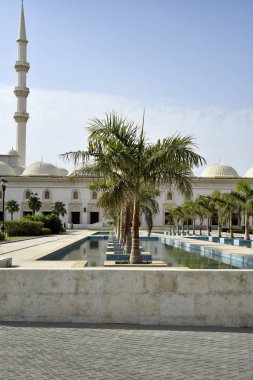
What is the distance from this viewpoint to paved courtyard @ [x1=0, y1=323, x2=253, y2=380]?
14.8ft

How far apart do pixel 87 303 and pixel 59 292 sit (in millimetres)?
427

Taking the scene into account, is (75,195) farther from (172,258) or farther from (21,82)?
(172,258)

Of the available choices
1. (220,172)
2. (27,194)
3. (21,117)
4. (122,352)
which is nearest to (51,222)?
(21,117)

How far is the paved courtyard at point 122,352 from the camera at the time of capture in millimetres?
4523

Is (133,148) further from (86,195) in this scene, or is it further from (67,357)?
(86,195)

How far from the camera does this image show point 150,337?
5.94 meters

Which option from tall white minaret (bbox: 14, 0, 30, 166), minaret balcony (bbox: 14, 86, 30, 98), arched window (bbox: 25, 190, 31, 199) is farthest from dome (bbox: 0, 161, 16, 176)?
minaret balcony (bbox: 14, 86, 30, 98)

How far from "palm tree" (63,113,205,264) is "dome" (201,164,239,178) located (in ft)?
208

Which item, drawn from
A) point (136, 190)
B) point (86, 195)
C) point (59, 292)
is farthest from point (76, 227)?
point (59, 292)

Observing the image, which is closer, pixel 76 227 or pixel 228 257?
pixel 228 257

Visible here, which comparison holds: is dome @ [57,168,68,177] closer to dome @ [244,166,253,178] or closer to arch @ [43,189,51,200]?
arch @ [43,189,51,200]

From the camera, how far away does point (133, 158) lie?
13125 millimetres

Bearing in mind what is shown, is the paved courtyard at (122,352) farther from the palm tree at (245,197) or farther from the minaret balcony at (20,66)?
the minaret balcony at (20,66)

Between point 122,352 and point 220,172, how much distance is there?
238 ft
